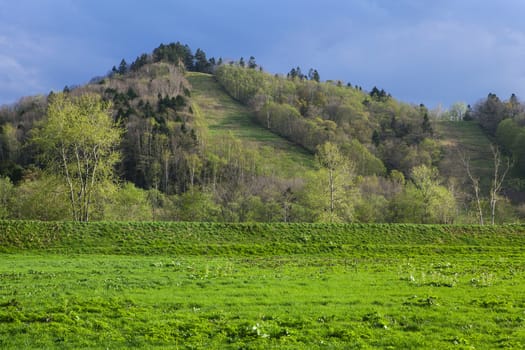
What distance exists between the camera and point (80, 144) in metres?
62.7

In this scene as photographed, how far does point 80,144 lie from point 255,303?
161ft

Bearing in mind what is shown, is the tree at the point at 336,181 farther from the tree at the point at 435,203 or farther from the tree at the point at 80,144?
the tree at the point at 80,144

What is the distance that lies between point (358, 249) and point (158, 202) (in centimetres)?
7508

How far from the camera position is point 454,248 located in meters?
48.8

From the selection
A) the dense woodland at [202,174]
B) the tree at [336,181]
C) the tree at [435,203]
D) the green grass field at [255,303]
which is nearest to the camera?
the green grass field at [255,303]

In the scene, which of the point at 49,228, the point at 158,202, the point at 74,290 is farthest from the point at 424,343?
the point at 158,202

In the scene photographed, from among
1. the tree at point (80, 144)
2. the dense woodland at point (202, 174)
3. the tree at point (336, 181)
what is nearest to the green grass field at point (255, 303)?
the tree at point (80, 144)

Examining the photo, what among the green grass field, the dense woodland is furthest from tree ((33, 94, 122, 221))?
the green grass field

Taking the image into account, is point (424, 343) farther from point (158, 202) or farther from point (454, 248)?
point (158, 202)

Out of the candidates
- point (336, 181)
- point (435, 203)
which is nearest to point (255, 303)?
point (336, 181)

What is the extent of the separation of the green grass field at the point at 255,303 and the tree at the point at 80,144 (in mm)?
20120

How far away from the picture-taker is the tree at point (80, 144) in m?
62.5

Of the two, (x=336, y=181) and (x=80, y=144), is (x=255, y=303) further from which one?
(x=336, y=181)

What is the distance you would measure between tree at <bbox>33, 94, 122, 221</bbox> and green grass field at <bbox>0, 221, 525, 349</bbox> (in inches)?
792
